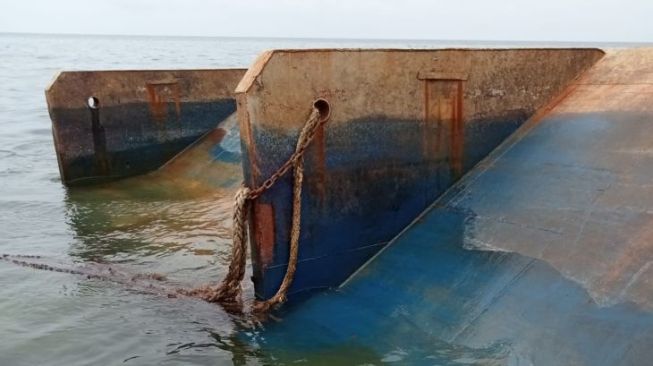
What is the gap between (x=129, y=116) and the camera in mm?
9773

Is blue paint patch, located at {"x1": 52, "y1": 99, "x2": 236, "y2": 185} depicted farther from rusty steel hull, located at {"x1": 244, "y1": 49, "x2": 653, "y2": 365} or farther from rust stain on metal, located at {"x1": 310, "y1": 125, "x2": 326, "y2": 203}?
rusty steel hull, located at {"x1": 244, "y1": 49, "x2": 653, "y2": 365}

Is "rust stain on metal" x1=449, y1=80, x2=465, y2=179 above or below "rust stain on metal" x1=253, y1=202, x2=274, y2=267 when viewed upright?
above

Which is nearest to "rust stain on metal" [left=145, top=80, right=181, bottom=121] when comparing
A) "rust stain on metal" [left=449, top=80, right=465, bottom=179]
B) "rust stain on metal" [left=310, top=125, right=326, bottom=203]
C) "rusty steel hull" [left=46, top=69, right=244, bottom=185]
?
"rusty steel hull" [left=46, top=69, right=244, bottom=185]

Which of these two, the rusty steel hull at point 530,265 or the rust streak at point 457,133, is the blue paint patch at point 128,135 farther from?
the rusty steel hull at point 530,265

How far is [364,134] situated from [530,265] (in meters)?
1.72

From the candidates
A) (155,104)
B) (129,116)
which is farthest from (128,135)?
(155,104)

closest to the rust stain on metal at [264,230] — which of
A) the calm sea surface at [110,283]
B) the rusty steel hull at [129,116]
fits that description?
the calm sea surface at [110,283]

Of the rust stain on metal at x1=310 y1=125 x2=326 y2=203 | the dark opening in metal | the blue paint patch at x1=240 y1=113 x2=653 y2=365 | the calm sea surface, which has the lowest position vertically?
the calm sea surface

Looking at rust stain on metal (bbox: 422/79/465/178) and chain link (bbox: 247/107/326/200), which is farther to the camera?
rust stain on metal (bbox: 422/79/465/178)

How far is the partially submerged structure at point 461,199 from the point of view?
4.09 m

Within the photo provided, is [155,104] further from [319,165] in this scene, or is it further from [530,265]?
[530,265]

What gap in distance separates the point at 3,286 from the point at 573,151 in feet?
18.1

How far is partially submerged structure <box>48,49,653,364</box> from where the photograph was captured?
409 centimetres

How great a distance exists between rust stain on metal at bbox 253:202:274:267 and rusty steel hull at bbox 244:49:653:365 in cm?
49
